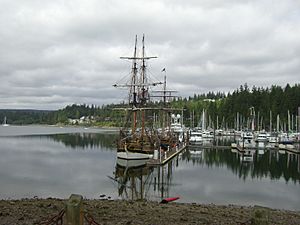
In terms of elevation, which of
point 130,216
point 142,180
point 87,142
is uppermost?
point 130,216

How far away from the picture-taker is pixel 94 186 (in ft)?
91.7

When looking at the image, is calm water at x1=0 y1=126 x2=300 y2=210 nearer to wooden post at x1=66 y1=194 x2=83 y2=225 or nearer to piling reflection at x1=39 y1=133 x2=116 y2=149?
wooden post at x1=66 y1=194 x2=83 y2=225

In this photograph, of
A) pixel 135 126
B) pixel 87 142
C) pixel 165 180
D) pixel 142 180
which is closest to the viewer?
pixel 142 180

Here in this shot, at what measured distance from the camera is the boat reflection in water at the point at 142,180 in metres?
24.9

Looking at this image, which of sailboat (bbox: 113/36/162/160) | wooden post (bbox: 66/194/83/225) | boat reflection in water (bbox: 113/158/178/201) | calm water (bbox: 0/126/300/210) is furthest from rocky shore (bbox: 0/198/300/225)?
sailboat (bbox: 113/36/162/160)

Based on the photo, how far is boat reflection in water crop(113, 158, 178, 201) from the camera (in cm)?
2494

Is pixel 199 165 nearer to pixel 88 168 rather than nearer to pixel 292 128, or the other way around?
pixel 88 168

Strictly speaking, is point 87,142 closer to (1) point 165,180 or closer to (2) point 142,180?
(2) point 142,180

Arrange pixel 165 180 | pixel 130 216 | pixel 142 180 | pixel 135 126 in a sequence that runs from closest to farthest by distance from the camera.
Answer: pixel 130 216 < pixel 142 180 < pixel 165 180 < pixel 135 126

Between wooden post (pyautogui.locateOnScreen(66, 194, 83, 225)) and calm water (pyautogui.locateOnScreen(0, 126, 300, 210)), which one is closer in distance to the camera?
wooden post (pyautogui.locateOnScreen(66, 194, 83, 225))

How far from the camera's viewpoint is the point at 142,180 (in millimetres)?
30828

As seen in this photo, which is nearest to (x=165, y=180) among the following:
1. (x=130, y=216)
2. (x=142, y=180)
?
(x=142, y=180)

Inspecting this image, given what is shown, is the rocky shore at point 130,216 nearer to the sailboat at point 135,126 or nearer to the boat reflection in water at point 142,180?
the boat reflection in water at point 142,180

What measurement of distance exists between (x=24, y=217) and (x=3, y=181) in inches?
783
